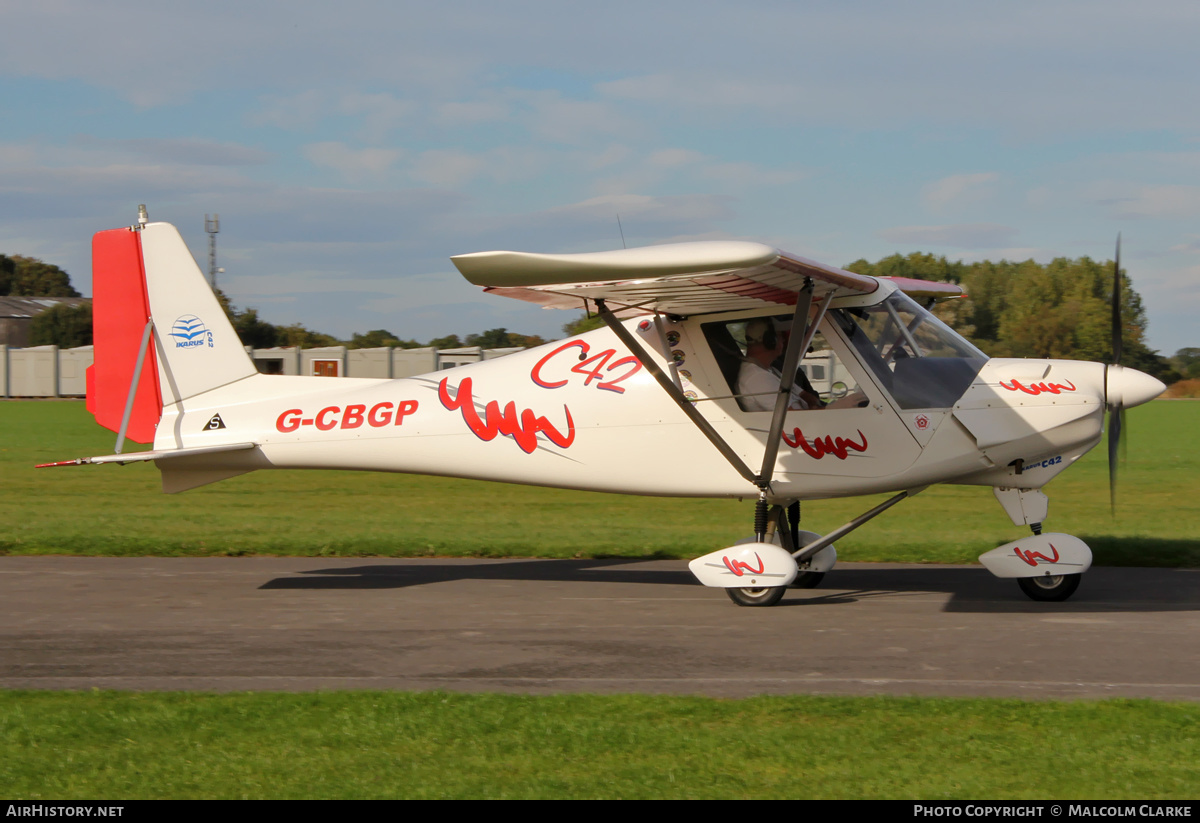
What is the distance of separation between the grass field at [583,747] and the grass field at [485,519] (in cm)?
602

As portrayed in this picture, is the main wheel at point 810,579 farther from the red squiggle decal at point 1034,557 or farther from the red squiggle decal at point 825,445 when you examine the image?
the red squiggle decal at point 1034,557

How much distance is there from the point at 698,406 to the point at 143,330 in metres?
5.26

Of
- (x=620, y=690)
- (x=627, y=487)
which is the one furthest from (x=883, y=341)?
(x=620, y=690)

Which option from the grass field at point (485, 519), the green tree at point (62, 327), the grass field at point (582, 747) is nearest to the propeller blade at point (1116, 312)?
the grass field at point (485, 519)

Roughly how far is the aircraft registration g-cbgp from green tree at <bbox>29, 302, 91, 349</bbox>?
87676 millimetres

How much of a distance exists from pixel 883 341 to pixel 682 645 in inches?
122

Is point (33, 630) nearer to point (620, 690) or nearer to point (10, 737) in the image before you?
point (10, 737)

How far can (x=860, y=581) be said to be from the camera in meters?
9.80

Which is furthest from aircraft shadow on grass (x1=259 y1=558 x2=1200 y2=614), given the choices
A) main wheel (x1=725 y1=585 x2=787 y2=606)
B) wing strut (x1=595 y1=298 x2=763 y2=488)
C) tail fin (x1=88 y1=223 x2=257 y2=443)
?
tail fin (x1=88 y1=223 x2=257 y2=443)

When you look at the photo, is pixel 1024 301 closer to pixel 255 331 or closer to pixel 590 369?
pixel 255 331

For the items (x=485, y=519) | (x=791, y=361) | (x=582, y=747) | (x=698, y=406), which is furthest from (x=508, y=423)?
(x=485, y=519)

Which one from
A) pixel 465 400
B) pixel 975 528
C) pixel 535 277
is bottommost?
pixel 975 528

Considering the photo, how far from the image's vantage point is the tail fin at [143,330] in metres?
10.1

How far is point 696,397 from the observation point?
8.90 m
